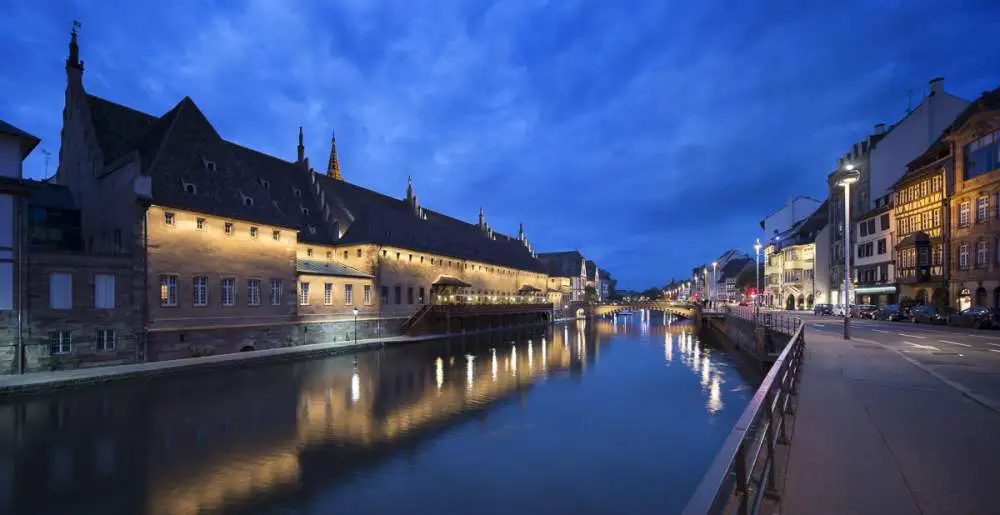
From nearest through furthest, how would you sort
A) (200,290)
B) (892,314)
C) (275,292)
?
(200,290)
(275,292)
(892,314)

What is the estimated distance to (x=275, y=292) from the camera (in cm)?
3559

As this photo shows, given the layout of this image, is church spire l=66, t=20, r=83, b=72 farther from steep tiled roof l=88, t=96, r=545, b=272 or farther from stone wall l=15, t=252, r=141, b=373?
stone wall l=15, t=252, r=141, b=373

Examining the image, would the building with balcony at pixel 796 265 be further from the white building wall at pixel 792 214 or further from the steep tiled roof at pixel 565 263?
the steep tiled roof at pixel 565 263

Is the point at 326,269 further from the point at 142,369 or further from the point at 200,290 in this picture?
the point at 142,369

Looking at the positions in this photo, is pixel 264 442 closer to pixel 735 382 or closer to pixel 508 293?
pixel 735 382

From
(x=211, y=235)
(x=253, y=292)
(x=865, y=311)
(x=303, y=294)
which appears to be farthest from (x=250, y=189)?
(x=865, y=311)

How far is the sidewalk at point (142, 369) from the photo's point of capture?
2119 centimetres

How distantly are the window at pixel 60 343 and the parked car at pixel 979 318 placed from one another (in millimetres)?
54282

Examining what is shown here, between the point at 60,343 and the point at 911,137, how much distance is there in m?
74.8

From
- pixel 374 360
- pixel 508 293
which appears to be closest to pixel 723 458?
pixel 374 360

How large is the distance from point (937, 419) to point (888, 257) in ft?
185

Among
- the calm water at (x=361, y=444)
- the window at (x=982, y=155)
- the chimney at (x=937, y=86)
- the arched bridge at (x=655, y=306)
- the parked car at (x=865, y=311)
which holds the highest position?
the chimney at (x=937, y=86)

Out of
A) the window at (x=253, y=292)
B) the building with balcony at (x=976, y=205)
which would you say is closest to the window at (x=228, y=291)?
the window at (x=253, y=292)

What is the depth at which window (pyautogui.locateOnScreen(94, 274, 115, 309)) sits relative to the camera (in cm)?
2616
